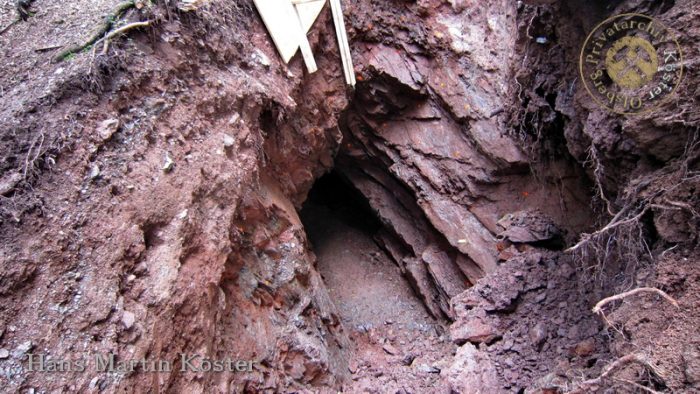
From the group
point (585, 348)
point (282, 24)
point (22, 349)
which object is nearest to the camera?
point (22, 349)

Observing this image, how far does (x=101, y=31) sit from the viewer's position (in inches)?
130

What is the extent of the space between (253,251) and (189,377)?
135cm

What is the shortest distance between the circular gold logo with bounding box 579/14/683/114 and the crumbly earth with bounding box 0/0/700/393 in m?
0.08

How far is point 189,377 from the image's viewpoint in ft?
9.39

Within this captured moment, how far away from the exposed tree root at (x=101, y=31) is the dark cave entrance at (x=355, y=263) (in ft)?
13.9

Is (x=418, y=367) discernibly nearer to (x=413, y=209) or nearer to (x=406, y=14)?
(x=413, y=209)

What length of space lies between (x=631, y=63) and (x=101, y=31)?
383 centimetres

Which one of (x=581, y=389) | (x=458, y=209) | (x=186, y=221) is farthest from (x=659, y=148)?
(x=186, y=221)

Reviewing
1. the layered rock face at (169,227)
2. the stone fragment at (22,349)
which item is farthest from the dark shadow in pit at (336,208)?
the stone fragment at (22,349)

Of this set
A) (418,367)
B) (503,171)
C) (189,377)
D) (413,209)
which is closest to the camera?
(189,377)

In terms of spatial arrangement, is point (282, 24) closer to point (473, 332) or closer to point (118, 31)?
point (118, 31)

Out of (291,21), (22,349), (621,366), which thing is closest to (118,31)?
(291,21)

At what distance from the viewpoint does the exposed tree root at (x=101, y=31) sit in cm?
324

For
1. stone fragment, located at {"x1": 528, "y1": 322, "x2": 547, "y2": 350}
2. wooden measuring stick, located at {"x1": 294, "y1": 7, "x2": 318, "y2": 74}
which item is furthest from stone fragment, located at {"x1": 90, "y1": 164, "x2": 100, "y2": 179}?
stone fragment, located at {"x1": 528, "y1": 322, "x2": 547, "y2": 350}
